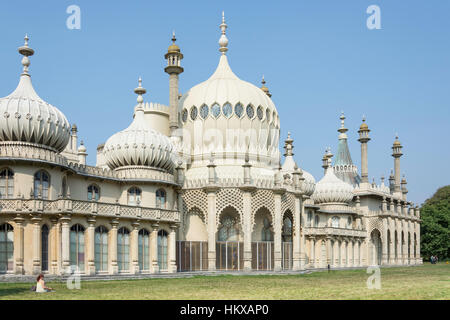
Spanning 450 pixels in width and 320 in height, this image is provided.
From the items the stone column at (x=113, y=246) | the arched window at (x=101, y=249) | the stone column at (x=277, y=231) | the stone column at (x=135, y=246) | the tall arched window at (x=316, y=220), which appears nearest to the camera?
the arched window at (x=101, y=249)

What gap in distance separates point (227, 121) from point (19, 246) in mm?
23042

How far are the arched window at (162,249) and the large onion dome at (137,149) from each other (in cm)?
478

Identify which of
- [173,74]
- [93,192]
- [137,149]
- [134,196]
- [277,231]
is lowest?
[277,231]

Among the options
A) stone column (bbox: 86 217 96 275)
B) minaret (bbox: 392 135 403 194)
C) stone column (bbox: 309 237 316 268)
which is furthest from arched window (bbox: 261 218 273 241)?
minaret (bbox: 392 135 403 194)

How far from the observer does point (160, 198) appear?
138 ft

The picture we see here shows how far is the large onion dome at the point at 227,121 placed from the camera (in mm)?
50188

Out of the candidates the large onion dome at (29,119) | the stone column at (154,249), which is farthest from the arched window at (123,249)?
the large onion dome at (29,119)

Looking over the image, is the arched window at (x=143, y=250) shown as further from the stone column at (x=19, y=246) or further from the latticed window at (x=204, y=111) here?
the latticed window at (x=204, y=111)

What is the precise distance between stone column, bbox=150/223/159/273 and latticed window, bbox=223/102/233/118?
14439 mm

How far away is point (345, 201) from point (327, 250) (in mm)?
8924

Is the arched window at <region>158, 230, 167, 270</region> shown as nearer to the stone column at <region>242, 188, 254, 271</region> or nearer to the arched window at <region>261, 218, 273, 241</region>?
the stone column at <region>242, 188, 254, 271</region>

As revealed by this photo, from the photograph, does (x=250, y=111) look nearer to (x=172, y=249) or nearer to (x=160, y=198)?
(x=160, y=198)


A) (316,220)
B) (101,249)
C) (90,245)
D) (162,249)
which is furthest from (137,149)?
(316,220)
